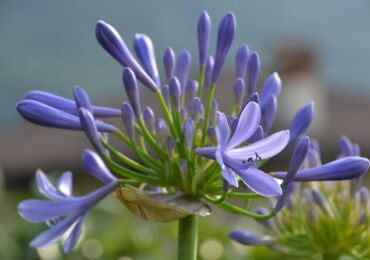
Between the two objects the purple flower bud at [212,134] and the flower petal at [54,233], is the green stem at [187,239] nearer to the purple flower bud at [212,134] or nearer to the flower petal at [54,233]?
the purple flower bud at [212,134]

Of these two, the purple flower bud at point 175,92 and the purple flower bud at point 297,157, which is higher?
the purple flower bud at point 175,92

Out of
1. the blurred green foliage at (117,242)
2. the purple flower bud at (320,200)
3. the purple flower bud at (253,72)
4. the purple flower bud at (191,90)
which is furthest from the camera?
the blurred green foliage at (117,242)

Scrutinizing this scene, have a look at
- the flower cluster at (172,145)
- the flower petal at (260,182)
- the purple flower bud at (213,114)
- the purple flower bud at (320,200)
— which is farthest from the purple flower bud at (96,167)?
the purple flower bud at (320,200)

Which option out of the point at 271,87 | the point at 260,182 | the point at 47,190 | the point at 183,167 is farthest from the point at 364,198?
the point at 47,190

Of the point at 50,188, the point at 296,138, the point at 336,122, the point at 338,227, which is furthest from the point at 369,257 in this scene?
the point at 336,122

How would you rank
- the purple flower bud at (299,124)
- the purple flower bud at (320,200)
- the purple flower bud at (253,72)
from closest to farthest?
the purple flower bud at (299,124)
the purple flower bud at (253,72)
the purple flower bud at (320,200)

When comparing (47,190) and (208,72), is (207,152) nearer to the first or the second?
(208,72)

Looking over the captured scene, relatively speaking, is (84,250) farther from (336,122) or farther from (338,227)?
(336,122)
